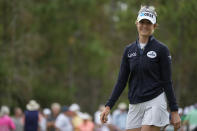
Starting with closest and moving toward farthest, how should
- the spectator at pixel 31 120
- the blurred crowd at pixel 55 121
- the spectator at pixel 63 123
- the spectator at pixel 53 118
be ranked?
1. the spectator at pixel 31 120
2. the blurred crowd at pixel 55 121
3. the spectator at pixel 63 123
4. the spectator at pixel 53 118

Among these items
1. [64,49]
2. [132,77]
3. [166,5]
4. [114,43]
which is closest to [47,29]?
[64,49]

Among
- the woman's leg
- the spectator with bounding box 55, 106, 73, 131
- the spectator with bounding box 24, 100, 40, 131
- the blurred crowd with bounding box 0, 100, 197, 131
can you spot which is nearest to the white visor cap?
the woman's leg

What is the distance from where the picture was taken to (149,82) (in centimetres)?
774

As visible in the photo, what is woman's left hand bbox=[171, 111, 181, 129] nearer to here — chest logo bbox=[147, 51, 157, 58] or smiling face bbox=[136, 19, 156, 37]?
chest logo bbox=[147, 51, 157, 58]

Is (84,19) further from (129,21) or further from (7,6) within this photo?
(129,21)

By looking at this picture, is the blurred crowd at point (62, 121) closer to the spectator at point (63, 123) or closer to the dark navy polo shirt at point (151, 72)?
the spectator at point (63, 123)

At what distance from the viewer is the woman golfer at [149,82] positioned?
7.66 m

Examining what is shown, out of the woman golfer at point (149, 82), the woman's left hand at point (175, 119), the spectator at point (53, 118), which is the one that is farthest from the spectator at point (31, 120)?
the woman's left hand at point (175, 119)

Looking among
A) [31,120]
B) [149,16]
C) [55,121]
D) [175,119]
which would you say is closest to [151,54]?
[149,16]

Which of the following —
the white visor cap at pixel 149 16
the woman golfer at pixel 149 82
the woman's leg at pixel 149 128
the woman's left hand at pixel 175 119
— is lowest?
the woman's leg at pixel 149 128

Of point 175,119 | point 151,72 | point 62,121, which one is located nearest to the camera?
point 175,119

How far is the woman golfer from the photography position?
7664 mm

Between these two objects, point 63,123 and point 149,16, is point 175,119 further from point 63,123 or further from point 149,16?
point 63,123

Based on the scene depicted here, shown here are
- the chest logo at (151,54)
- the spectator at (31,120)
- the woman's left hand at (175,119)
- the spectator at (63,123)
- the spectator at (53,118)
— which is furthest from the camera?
the spectator at (53,118)
